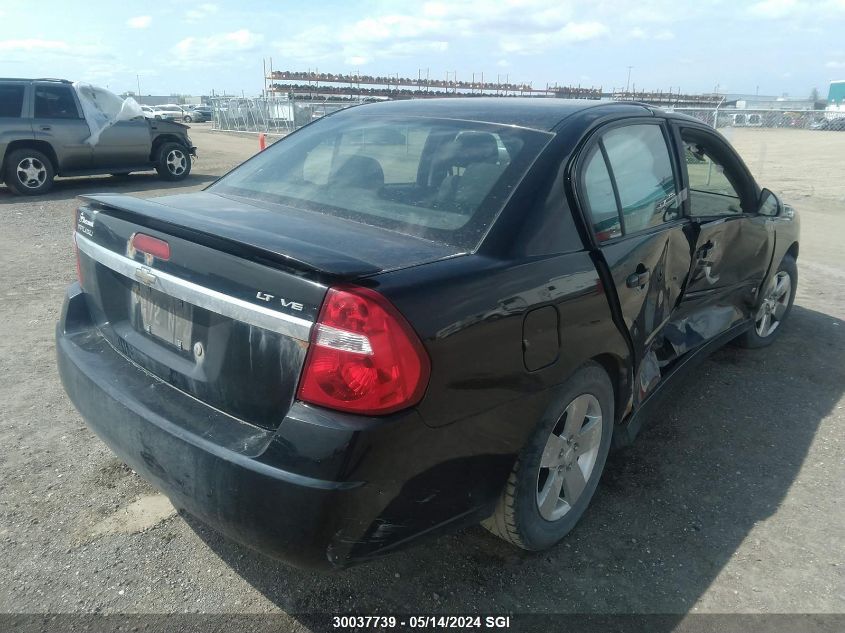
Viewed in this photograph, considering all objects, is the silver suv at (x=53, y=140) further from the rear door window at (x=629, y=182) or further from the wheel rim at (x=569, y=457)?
the wheel rim at (x=569, y=457)

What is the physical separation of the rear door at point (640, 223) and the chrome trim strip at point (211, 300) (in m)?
1.31

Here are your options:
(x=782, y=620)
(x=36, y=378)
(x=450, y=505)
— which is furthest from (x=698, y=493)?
(x=36, y=378)

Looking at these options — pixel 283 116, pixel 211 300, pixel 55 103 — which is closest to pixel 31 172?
pixel 55 103

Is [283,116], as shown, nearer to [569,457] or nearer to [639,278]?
[639,278]

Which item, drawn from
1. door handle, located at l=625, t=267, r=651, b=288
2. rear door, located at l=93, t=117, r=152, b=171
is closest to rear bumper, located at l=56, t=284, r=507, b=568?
door handle, located at l=625, t=267, r=651, b=288

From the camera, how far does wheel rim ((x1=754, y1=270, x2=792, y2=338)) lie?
4812 millimetres

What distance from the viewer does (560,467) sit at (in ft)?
8.71

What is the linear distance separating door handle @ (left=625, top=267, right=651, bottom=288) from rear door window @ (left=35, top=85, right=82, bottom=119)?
11618 millimetres

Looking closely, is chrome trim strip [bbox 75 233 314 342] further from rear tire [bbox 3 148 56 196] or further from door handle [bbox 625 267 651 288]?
rear tire [bbox 3 148 56 196]

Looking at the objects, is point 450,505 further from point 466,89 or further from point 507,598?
point 466,89

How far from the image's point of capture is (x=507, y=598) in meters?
2.46

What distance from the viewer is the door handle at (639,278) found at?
2.81 meters

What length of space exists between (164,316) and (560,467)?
5.21 ft

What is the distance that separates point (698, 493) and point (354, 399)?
2020 millimetres
